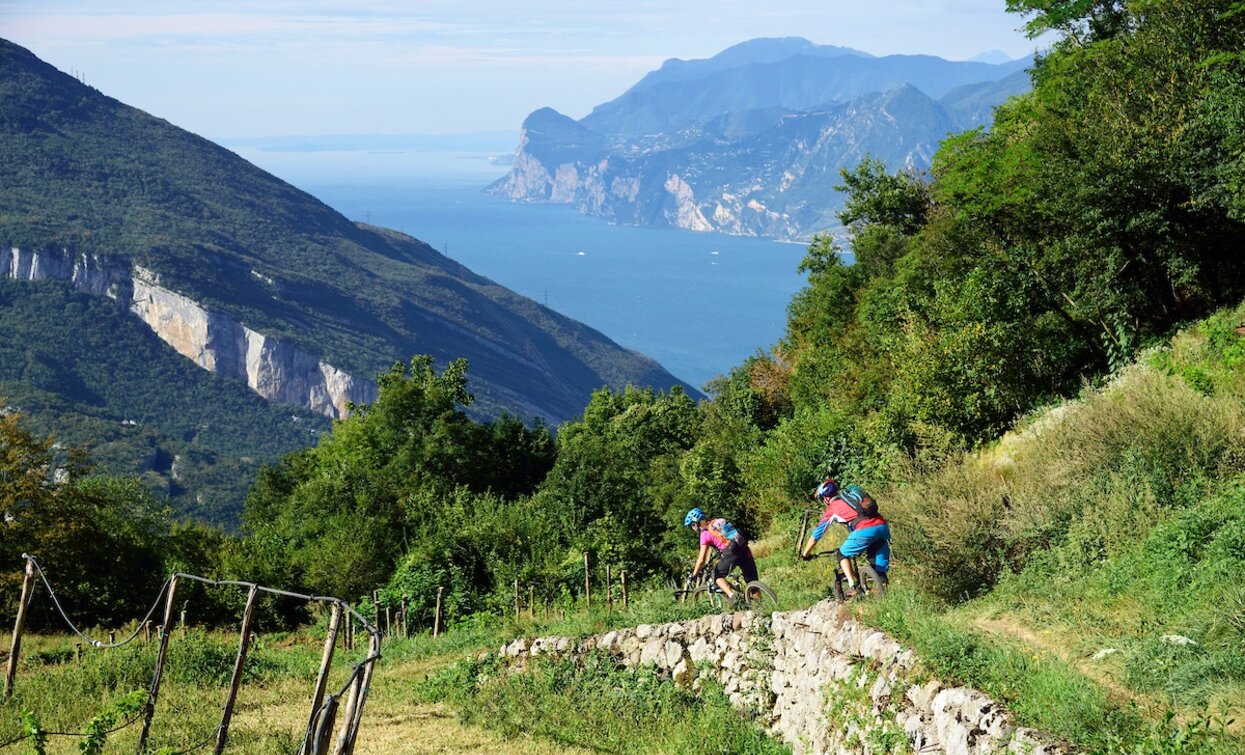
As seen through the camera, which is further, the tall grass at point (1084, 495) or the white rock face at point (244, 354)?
the white rock face at point (244, 354)

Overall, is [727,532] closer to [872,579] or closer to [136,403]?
[872,579]

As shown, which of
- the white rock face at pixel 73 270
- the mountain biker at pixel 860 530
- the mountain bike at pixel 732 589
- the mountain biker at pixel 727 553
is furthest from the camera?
the white rock face at pixel 73 270

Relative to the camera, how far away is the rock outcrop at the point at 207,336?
172500 mm

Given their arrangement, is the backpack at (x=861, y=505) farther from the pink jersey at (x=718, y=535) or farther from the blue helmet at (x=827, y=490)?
the pink jersey at (x=718, y=535)

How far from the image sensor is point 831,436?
81.4 feet

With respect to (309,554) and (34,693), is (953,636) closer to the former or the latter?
(34,693)

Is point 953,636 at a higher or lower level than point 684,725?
higher

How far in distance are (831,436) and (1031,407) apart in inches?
228

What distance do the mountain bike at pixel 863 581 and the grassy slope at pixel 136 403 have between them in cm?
10675

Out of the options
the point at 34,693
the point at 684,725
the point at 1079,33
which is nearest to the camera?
the point at 684,725

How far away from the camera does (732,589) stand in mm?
13102

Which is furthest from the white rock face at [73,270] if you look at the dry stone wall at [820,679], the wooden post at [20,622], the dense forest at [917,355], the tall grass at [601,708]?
the dry stone wall at [820,679]

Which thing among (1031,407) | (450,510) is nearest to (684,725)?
(1031,407)

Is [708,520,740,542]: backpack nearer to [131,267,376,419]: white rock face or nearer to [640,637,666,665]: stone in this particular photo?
[640,637,666,665]: stone
